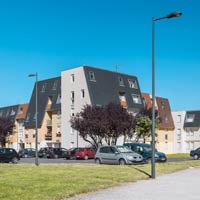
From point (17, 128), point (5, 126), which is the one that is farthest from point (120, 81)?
point (17, 128)

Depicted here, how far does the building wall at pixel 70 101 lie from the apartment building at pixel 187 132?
82.4 feet

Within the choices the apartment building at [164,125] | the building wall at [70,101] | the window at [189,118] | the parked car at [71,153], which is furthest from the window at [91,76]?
the window at [189,118]

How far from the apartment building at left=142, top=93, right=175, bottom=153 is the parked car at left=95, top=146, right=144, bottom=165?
45.2m

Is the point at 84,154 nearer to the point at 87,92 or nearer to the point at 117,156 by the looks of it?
the point at 87,92

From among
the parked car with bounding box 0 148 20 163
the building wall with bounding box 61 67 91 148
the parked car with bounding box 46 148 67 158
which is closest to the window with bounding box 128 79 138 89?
the building wall with bounding box 61 67 91 148

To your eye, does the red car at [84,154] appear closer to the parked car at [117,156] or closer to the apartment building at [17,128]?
the parked car at [117,156]

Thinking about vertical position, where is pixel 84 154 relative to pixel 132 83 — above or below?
below

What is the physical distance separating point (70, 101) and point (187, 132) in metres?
28.9

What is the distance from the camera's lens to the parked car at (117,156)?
2823 centimetres

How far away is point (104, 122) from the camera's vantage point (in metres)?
53.1

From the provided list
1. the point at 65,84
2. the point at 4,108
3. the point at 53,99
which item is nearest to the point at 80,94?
the point at 65,84

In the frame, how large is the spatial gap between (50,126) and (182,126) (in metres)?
28.1

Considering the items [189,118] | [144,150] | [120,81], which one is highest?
[120,81]

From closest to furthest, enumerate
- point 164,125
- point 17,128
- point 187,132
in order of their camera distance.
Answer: point 164,125 < point 187,132 < point 17,128
